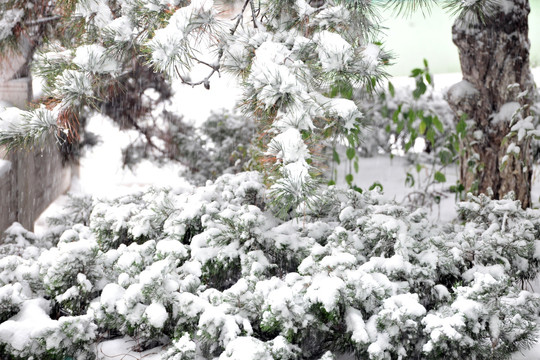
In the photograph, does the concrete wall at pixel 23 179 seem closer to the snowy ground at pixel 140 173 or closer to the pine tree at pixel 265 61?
the snowy ground at pixel 140 173

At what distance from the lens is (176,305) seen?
6.24 ft

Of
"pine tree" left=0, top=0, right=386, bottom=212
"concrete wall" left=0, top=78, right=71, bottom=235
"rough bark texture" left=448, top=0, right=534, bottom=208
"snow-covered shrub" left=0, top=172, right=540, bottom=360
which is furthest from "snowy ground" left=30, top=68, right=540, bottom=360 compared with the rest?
"pine tree" left=0, top=0, right=386, bottom=212

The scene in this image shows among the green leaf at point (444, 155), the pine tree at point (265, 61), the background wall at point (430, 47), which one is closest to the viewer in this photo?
the pine tree at point (265, 61)

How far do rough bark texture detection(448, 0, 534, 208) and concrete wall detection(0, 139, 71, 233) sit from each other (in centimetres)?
282

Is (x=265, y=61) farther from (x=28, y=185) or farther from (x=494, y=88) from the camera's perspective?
(x=28, y=185)

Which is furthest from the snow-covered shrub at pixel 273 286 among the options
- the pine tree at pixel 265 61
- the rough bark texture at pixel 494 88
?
the rough bark texture at pixel 494 88

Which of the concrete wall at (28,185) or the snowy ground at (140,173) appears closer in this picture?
the concrete wall at (28,185)

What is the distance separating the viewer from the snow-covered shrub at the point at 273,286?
1758 mm

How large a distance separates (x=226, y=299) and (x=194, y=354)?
0.22 metres

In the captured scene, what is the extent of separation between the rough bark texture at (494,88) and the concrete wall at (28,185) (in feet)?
9.26

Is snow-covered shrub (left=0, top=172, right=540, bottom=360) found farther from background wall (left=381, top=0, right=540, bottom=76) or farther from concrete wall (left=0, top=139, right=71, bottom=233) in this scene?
background wall (left=381, top=0, right=540, bottom=76)

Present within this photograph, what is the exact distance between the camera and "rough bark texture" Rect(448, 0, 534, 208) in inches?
142

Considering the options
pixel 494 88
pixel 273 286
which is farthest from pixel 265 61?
pixel 494 88

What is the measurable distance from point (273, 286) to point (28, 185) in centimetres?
316
